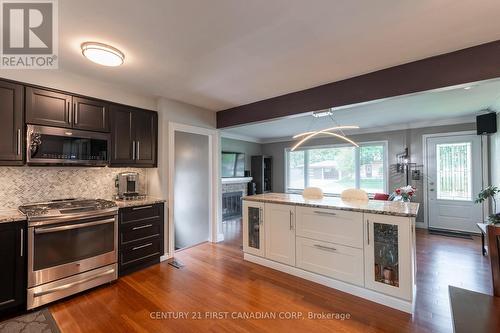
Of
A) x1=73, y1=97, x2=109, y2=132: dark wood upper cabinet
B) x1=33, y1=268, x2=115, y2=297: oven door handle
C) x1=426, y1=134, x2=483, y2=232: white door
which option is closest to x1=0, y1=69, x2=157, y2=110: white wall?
x1=73, y1=97, x2=109, y2=132: dark wood upper cabinet

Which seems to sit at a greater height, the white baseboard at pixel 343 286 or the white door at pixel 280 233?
the white door at pixel 280 233

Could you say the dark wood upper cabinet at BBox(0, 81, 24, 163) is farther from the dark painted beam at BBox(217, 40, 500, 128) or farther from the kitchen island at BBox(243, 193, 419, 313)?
the dark painted beam at BBox(217, 40, 500, 128)

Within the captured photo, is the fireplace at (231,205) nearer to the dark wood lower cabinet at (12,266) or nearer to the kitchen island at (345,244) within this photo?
the kitchen island at (345,244)

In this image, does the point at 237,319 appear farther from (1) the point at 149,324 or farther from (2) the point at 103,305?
(2) the point at 103,305

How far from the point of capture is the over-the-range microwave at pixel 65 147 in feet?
8.07

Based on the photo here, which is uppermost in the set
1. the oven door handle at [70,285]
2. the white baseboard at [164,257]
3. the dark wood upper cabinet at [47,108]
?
the dark wood upper cabinet at [47,108]

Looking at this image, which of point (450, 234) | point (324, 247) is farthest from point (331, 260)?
point (450, 234)

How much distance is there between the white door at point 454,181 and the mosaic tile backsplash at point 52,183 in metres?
6.45

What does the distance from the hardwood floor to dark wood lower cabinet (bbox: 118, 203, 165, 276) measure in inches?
6.0

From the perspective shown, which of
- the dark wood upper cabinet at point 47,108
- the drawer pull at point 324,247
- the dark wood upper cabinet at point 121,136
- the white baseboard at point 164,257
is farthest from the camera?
the white baseboard at point 164,257

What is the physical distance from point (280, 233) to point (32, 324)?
2.65m

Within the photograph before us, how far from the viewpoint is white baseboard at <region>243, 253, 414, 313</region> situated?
87.4 inches

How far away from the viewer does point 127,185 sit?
3.46 m

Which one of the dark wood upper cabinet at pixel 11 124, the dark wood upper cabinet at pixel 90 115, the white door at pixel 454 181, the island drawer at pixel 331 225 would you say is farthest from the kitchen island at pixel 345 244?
the white door at pixel 454 181
